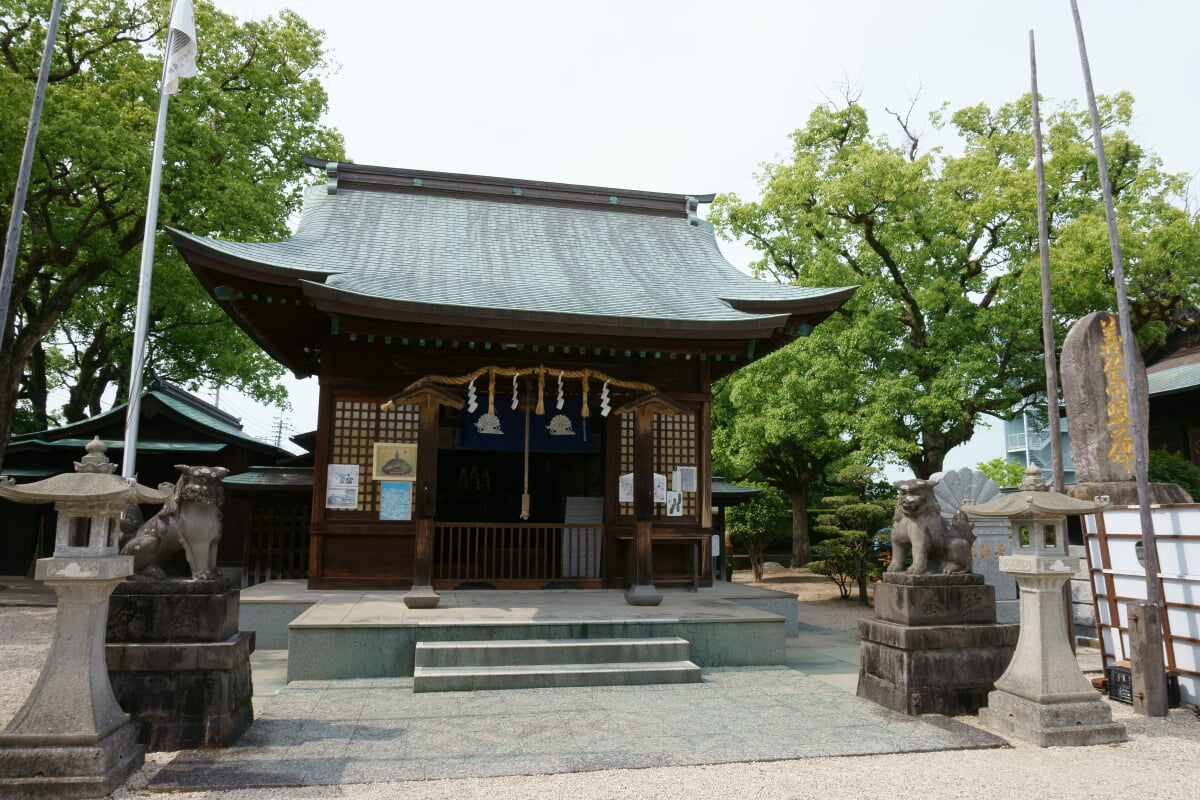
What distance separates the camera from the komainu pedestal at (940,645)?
6.33 meters

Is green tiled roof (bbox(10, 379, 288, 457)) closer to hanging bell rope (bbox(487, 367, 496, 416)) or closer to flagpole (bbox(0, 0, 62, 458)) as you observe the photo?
hanging bell rope (bbox(487, 367, 496, 416))

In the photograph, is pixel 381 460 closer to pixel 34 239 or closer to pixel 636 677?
pixel 636 677

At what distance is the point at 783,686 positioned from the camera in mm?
7551

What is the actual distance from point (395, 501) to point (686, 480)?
4282 millimetres

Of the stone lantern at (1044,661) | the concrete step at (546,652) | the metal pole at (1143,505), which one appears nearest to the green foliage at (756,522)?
the concrete step at (546,652)

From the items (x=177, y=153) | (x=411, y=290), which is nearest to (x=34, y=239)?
(x=177, y=153)

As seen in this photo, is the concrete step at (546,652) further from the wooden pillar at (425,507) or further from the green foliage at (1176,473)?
the green foliage at (1176,473)

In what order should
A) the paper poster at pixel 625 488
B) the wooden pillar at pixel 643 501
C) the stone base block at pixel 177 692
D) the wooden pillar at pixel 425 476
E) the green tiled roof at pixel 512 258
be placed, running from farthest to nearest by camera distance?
the paper poster at pixel 625 488 → the green tiled roof at pixel 512 258 → the wooden pillar at pixel 643 501 → the wooden pillar at pixel 425 476 → the stone base block at pixel 177 692

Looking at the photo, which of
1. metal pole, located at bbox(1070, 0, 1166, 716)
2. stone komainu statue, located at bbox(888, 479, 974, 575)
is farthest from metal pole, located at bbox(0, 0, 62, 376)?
metal pole, located at bbox(1070, 0, 1166, 716)

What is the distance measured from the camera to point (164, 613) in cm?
558

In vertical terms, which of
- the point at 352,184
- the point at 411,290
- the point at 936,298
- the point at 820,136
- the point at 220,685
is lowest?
the point at 220,685

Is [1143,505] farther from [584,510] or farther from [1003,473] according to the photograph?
[1003,473]

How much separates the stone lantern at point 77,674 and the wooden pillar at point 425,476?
12.9 ft

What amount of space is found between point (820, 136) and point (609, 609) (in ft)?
52.7
